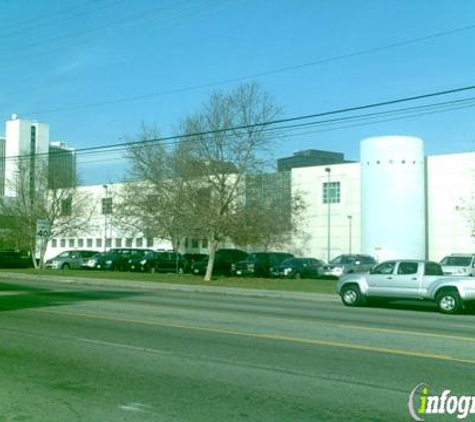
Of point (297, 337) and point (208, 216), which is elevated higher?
point (208, 216)

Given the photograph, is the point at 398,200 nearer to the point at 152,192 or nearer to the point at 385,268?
the point at 152,192

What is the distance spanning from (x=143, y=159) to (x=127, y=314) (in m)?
34.0

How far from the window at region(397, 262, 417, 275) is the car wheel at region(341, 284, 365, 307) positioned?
1.54m

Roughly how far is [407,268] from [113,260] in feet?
111

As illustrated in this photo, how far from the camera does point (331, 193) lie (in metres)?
59.5

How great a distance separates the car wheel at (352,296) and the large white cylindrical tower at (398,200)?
2985 cm

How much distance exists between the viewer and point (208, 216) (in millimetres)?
37812

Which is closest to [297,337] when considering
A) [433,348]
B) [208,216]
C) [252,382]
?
[433,348]

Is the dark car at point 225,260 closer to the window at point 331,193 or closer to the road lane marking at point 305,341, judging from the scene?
the window at point 331,193

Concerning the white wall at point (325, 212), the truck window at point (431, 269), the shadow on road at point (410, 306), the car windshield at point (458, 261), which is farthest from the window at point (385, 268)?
the white wall at point (325, 212)

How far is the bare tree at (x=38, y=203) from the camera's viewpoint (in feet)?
174

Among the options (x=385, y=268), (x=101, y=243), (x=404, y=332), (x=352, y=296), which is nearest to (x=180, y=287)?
(x=352, y=296)

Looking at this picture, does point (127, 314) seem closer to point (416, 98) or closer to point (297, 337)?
point (297, 337)

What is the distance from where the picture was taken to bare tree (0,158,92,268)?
53062mm
